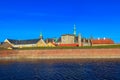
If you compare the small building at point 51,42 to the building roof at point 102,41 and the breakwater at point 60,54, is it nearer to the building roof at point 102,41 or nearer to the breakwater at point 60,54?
the building roof at point 102,41

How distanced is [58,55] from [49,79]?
47.0 m

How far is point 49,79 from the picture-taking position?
34.8m

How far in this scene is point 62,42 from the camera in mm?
112188

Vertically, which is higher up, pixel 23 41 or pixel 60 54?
pixel 23 41

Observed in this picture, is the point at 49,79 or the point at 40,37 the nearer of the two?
the point at 49,79

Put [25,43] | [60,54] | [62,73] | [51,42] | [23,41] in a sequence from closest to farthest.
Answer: [62,73], [60,54], [51,42], [25,43], [23,41]

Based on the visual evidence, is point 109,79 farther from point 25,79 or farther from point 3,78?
point 3,78

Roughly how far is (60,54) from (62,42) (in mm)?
30690

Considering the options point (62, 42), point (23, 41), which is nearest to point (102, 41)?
point (62, 42)

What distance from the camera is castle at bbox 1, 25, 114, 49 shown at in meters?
104

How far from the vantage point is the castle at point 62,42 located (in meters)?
104

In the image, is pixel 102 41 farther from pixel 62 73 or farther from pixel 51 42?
pixel 62 73

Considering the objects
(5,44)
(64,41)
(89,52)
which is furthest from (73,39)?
(89,52)

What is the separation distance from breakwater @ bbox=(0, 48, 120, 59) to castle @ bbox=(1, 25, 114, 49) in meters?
18.7
